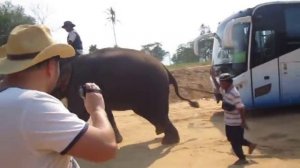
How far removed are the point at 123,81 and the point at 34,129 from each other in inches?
260

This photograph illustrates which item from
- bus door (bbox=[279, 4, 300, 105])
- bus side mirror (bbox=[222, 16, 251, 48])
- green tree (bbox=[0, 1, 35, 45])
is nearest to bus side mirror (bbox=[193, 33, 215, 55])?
bus side mirror (bbox=[222, 16, 251, 48])

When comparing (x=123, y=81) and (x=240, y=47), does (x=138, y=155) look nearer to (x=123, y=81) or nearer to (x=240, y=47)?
(x=123, y=81)

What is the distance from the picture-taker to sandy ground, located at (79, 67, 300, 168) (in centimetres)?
755

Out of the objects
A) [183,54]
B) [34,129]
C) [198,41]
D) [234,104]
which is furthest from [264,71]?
[183,54]

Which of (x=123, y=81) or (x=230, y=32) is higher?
(x=230, y=32)

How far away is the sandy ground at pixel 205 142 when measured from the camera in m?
7.55

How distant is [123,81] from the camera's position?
8523mm

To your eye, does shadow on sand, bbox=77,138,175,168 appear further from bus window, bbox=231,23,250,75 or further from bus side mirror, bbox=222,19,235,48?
bus window, bbox=231,23,250,75

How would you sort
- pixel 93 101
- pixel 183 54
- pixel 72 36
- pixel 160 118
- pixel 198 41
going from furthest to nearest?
pixel 183 54, pixel 198 41, pixel 72 36, pixel 160 118, pixel 93 101

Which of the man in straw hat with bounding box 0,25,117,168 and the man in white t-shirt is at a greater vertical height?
the man in straw hat with bounding box 0,25,117,168

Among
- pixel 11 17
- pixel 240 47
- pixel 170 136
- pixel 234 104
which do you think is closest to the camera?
pixel 234 104

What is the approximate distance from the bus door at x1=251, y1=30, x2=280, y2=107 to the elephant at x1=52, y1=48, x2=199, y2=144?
10.8 ft

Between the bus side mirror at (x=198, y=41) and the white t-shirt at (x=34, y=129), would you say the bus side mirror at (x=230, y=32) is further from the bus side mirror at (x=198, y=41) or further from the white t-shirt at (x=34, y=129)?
the white t-shirt at (x=34, y=129)

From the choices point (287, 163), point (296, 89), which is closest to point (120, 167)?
point (287, 163)
